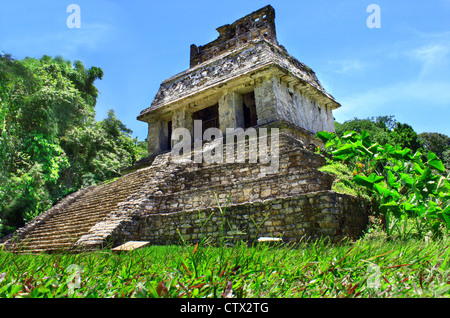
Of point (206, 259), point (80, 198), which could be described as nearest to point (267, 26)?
point (80, 198)

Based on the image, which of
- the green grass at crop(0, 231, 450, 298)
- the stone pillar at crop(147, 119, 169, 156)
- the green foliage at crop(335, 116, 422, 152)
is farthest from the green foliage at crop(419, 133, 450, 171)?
the green grass at crop(0, 231, 450, 298)

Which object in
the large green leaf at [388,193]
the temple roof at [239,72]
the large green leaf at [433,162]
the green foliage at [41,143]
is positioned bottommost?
the large green leaf at [388,193]

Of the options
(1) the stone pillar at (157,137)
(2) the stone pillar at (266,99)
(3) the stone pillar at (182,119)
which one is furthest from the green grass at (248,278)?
(1) the stone pillar at (157,137)

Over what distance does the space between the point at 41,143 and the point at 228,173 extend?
28.4ft

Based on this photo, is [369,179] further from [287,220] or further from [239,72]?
[239,72]

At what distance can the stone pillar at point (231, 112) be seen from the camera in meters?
12.0

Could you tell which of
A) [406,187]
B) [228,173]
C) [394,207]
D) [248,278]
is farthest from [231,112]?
[248,278]

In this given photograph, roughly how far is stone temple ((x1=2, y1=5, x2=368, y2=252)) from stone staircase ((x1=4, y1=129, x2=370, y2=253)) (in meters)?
0.03

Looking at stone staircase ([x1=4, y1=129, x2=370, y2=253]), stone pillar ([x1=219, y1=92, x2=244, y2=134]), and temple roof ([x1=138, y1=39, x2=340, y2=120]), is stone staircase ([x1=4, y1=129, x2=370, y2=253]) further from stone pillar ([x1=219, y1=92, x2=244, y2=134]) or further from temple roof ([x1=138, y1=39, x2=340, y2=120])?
temple roof ([x1=138, y1=39, x2=340, y2=120])

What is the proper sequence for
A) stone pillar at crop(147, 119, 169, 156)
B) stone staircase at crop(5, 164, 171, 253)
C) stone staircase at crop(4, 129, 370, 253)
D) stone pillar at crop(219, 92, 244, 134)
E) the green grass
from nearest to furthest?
1. the green grass
2. stone staircase at crop(4, 129, 370, 253)
3. stone staircase at crop(5, 164, 171, 253)
4. stone pillar at crop(219, 92, 244, 134)
5. stone pillar at crop(147, 119, 169, 156)

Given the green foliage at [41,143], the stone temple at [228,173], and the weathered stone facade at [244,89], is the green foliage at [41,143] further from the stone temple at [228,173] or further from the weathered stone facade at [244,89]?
the weathered stone facade at [244,89]

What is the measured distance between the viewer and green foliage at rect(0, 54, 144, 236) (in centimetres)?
1073

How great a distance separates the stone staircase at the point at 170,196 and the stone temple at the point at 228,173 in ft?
0.09

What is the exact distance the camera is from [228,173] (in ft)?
27.7
